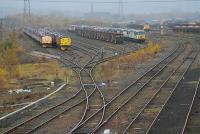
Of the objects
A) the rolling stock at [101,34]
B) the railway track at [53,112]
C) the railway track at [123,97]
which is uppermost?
the rolling stock at [101,34]

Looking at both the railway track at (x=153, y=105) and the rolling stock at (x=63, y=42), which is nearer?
the railway track at (x=153, y=105)

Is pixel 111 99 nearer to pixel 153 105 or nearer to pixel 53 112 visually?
pixel 153 105

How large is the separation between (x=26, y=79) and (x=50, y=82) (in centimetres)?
235

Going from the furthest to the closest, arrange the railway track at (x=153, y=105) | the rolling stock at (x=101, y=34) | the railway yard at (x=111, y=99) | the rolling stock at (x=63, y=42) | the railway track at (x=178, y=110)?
the rolling stock at (x=101, y=34) → the rolling stock at (x=63, y=42) → the railway yard at (x=111, y=99) → the railway track at (x=153, y=105) → the railway track at (x=178, y=110)

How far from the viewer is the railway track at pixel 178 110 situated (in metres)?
17.7

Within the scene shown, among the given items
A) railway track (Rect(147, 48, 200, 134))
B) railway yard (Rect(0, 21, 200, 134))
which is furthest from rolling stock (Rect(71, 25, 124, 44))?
railway track (Rect(147, 48, 200, 134))

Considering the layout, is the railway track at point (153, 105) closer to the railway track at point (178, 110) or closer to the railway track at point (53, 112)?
the railway track at point (178, 110)

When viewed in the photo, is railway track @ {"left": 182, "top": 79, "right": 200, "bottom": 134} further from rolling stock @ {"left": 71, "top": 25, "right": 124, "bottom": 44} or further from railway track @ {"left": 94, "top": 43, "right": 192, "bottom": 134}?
rolling stock @ {"left": 71, "top": 25, "right": 124, "bottom": 44}

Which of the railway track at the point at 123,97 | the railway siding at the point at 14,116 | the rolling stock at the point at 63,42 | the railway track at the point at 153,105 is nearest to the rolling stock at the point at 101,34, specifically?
the rolling stock at the point at 63,42

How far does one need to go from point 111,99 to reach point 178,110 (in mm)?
4588

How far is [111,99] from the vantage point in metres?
24.3

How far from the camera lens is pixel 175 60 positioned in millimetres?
41750

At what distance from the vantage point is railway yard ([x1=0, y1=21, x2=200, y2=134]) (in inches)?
730

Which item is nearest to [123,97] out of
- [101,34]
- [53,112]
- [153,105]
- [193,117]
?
[153,105]
